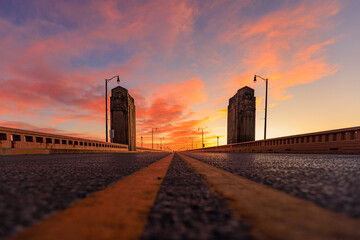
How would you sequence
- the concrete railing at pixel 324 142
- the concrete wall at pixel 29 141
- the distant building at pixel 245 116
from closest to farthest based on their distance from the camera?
the concrete wall at pixel 29 141 → the concrete railing at pixel 324 142 → the distant building at pixel 245 116

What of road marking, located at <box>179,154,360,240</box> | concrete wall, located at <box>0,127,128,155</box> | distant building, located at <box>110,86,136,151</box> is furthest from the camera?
distant building, located at <box>110,86,136,151</box>

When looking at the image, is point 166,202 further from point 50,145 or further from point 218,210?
point 50,145

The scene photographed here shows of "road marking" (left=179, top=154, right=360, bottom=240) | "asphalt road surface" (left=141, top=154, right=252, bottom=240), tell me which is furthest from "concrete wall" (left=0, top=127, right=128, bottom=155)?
"road marking" (left=179, top=154, right=360, bottom=240)

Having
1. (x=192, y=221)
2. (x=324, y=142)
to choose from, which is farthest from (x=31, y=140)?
(x=324, y=142)

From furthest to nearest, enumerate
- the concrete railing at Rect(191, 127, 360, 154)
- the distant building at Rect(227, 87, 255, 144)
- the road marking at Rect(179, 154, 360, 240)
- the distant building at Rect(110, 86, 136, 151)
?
the distant building at Rect(227, 87, 255, 144)
the distant building at Rect(110, 86, 136, 151)
the concrete railing at Rect(191, 127, 360, 154)
the road marking at Rect(179, 154, 360, 240)

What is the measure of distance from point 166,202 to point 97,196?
491mm

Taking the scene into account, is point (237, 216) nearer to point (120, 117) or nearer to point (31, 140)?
point (31, 140)

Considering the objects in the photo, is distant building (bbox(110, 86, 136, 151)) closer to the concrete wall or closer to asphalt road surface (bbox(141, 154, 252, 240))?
the concrete wall

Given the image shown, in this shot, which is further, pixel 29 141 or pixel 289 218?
pixel 29 141

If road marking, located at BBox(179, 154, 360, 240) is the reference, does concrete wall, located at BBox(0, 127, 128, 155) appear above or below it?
below

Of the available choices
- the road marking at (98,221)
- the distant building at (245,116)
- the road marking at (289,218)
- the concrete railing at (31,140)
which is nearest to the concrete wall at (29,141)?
the concrete railing at (31,140)

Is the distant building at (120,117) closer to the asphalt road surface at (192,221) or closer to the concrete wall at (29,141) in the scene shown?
the concrete wall at (29,141)

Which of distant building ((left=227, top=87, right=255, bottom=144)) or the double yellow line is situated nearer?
the double yellow line

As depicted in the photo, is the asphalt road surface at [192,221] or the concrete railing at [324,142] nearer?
the asphalt road surface at [192,221]
